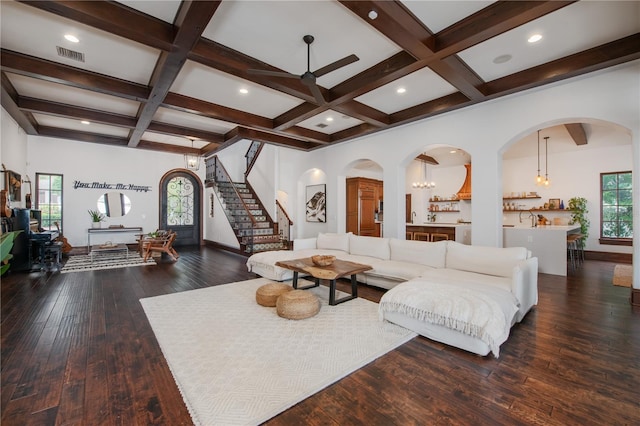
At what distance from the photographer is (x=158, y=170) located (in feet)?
33.3

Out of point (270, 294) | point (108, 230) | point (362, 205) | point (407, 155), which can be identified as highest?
point (407, 155)

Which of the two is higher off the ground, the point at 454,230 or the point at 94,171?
the point at 94,171

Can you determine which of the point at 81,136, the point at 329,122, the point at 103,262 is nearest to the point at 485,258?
the point at 329,122

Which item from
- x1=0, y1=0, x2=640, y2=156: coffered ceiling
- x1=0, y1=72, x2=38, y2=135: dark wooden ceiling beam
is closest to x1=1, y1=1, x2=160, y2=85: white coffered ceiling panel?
x1=0, y1=0, x2=640, y2=156: coffered ceiling

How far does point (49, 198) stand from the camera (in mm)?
8328

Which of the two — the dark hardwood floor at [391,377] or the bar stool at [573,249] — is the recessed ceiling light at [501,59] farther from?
the bar stool at [573,249]

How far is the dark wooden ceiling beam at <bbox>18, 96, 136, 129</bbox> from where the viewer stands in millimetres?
5438

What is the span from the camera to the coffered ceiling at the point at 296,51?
284cm

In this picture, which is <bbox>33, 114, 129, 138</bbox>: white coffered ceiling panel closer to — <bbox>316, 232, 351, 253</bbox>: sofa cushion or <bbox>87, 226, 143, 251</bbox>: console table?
<bbox>87, 226, 143, 251</bbox>: console table

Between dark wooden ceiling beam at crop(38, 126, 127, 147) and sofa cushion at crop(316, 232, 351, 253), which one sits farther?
dark wooden ceiling beam at crop(38, 126, 127, 147)

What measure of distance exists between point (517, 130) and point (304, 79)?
141 inches

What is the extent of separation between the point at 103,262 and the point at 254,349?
21.5 feet

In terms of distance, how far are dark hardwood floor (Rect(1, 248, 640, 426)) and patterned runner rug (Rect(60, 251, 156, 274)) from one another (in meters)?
2.80

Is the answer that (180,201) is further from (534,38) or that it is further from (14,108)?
(534,38)
